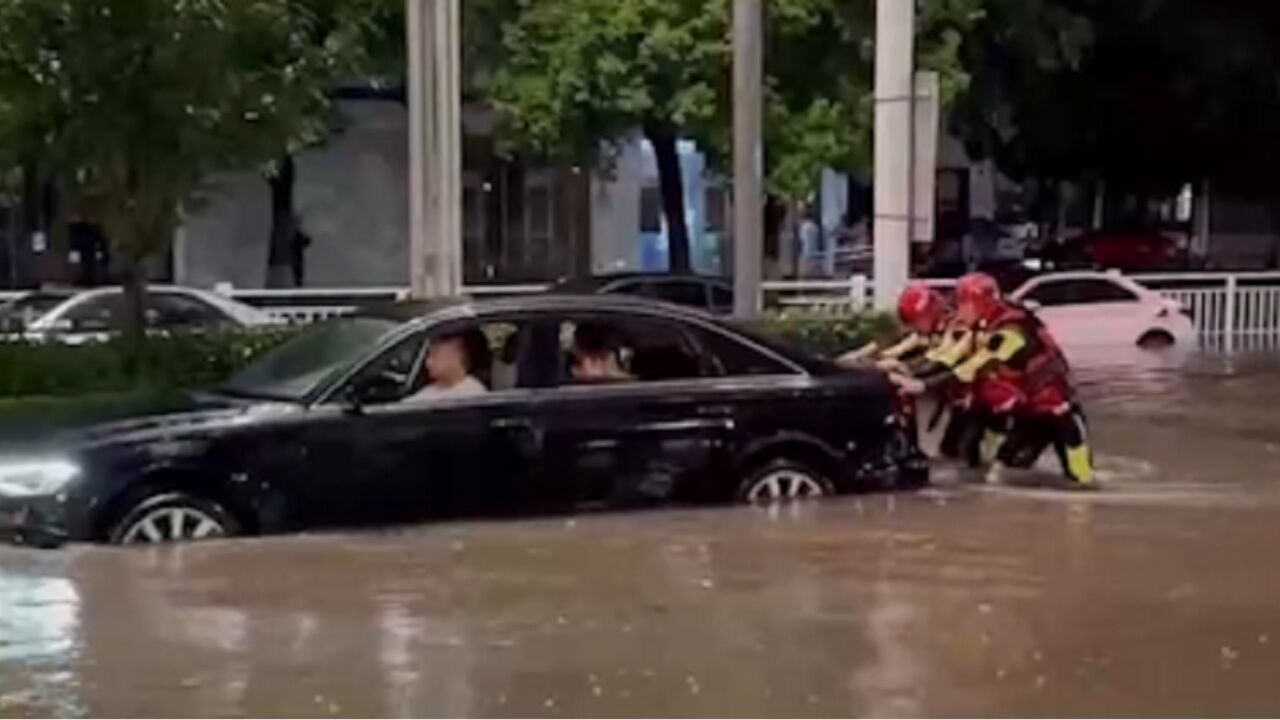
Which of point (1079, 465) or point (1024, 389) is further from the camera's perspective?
point (1079, 465)

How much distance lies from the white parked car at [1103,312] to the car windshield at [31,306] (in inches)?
453

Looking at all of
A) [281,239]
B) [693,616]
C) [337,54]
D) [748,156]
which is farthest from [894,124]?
[281,239]

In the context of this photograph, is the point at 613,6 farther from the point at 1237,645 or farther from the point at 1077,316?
the point at 1237,645

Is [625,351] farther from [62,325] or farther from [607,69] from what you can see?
[607,69]

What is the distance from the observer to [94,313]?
77.2 feet

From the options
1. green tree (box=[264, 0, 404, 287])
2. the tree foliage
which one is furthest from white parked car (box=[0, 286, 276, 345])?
the tree foliage

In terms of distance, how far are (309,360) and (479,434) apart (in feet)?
3.44

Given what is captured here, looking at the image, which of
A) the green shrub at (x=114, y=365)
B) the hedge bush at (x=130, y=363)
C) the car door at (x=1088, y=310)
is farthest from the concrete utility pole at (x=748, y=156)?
the car door at (x=1088, y=310)

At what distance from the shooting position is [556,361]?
12.4 meters

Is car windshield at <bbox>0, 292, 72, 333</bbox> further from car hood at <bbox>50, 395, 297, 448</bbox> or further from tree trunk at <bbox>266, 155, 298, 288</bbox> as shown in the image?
tree trunk at <bbox>266, 155, 298, 288</bbox>

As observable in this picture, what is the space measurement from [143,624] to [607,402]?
12.0 ft

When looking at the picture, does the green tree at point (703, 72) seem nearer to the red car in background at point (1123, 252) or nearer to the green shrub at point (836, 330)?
the green shrub at point (836, 330)

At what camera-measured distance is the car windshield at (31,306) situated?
75.8 ft

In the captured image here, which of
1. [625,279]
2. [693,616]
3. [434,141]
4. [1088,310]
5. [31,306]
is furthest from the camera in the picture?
[1088,310]
